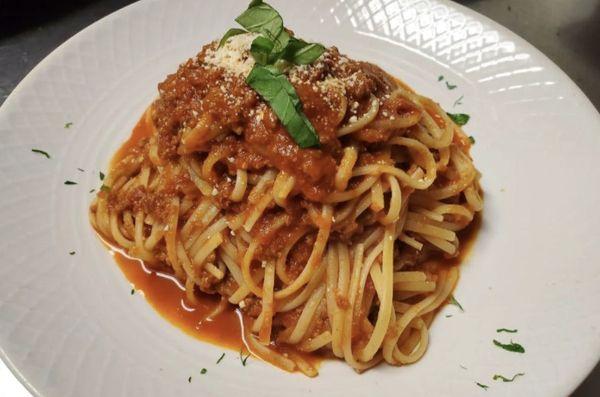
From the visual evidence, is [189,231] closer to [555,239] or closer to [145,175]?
[145,175]

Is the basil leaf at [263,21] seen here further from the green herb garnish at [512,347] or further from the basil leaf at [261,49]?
the green herb garnish at [512,347]

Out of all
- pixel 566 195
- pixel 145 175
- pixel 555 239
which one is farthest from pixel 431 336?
pixel 145 175

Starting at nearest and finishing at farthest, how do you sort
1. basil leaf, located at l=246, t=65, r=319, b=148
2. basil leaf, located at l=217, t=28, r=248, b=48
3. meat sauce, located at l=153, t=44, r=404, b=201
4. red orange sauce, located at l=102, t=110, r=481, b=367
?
basil leaf, located at l=246, t=65, r=319, b=148
meat sauce, located at l=153, t=44, r=404, b=201
red orange sauce, located at l=102, t=110, r=481, b=367
basil leaf, located at l=217, t=28, r=248, b=48

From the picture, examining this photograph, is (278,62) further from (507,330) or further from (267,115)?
(507,330)

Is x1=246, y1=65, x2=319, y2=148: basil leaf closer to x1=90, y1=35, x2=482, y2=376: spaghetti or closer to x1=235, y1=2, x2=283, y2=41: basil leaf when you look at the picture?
x1=90, y1=35, x2=482, y2=376: spaghetti

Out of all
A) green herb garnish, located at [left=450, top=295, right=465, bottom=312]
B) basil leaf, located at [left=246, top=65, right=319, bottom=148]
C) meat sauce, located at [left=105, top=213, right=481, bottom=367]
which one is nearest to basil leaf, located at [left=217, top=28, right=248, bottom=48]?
basil leaf, located at [left=246, top=65, right=319, bottom=148]

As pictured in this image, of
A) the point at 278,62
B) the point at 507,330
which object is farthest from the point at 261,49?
the point at 507,330
